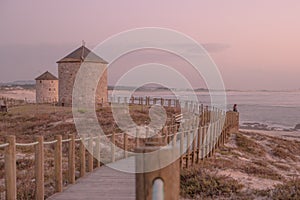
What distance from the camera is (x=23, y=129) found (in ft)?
85.0

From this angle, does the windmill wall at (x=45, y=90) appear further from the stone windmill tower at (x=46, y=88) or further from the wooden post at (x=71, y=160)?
the wooden post at (x=71, y=160)

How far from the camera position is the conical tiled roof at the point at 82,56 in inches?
1832

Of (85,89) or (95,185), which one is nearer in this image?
(95,185)

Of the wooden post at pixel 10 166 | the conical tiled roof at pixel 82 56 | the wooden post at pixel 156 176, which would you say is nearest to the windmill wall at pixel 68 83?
the conical tiled roof at pixel 82 56

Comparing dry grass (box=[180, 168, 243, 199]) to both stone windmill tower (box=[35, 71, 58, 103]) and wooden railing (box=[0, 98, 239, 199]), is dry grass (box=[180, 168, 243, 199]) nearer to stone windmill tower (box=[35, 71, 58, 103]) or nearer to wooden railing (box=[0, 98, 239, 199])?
wooden railing (box=[0, 98, 239, 199])

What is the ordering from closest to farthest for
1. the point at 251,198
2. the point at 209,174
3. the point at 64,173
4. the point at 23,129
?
the point at 251,198, the point at 209,174, the point at 64,173, the point at 23,129

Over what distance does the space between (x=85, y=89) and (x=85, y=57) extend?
424 centimetres

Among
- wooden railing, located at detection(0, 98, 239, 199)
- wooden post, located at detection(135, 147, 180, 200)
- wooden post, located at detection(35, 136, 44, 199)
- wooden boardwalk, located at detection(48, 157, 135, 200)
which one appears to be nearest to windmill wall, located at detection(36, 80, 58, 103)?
wooden railing, located at detection(0, 98, 239, 199)

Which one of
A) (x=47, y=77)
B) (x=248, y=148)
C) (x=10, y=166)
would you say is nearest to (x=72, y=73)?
(x=47, y=77)

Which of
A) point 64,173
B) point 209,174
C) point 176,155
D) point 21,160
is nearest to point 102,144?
point 21,160

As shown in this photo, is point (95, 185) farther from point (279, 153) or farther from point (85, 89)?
point (85, 89)

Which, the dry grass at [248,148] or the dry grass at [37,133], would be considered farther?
the dry grass at [248,148]

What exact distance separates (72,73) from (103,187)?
3946cm

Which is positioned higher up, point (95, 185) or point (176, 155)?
point (176, 155)
